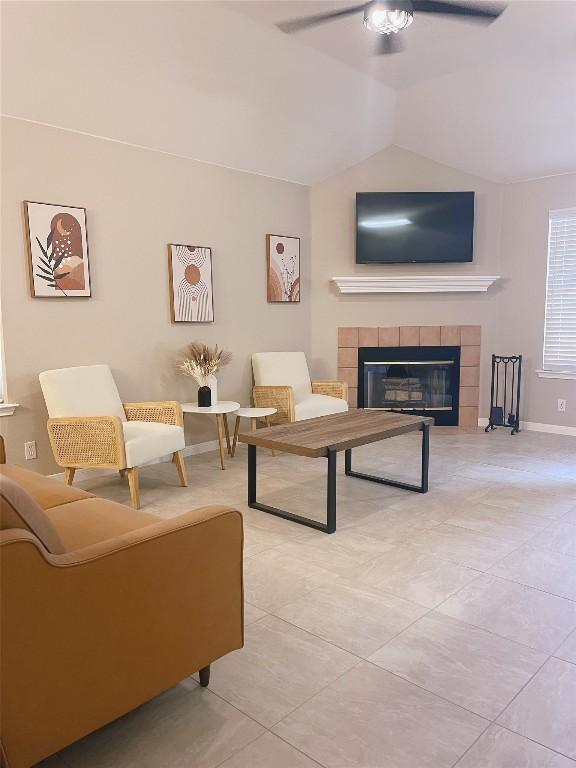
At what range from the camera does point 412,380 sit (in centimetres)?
602

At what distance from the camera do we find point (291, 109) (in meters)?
4.55

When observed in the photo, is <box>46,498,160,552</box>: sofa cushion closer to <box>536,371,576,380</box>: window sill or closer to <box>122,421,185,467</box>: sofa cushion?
<box>122,421,185,467</box>: sofa cushion

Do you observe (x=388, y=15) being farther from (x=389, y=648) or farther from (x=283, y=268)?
(x=283, y=268)

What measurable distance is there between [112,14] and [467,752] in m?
3.72

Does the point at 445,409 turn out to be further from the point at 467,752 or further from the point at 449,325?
the point at 467,752

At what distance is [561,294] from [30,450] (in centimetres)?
478

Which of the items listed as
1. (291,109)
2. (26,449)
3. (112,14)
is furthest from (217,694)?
(291,109)

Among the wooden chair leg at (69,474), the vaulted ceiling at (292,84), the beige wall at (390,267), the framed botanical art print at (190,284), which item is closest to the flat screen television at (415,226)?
the beige wall at (390,267)

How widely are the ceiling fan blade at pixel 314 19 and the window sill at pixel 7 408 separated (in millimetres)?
2804

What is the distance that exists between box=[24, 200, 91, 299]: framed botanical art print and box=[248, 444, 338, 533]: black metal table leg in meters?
1.74

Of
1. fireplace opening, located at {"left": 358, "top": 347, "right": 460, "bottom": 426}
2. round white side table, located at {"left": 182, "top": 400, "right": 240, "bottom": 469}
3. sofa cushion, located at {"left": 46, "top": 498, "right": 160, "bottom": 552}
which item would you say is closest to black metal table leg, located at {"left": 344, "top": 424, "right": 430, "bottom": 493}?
round white side table, located at {"left": 182, "top": 400, "right": 240, "bottom": 469}

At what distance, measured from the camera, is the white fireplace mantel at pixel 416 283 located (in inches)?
224

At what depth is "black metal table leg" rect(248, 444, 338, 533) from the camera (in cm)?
317

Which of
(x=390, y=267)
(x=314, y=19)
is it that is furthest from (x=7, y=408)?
(x=390, y=267)
